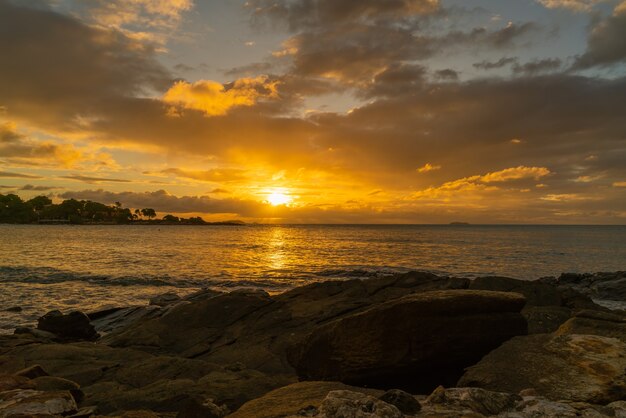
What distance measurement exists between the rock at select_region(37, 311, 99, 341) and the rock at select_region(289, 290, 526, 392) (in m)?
13.2

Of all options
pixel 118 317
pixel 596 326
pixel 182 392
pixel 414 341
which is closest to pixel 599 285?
pixel 596 326

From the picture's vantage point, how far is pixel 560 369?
6.99 m

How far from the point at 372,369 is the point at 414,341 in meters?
0.99

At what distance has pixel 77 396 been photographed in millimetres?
9000

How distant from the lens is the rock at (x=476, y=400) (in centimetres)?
545

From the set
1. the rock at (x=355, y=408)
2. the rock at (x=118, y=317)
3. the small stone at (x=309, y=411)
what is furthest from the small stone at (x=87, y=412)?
the rock at (x=118, y=317)

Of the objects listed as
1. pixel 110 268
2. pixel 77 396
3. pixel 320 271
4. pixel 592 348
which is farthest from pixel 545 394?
pixel 110 268

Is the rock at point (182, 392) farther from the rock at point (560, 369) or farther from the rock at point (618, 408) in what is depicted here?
the rock at point (618, 408)

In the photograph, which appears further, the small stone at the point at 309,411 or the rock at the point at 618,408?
the small stone at the point at 309,411

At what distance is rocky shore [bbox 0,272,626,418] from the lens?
18.9 feet

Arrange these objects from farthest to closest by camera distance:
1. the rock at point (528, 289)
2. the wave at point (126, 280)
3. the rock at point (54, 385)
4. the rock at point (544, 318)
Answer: the wave at point (126, 280) < the rock at point (528, 289) < the rock at point (544, 318) < the rock at point (54, 385)

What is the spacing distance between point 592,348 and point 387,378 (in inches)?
143

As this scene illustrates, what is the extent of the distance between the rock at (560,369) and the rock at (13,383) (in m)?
8.78

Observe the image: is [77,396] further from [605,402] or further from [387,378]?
[605,402]
